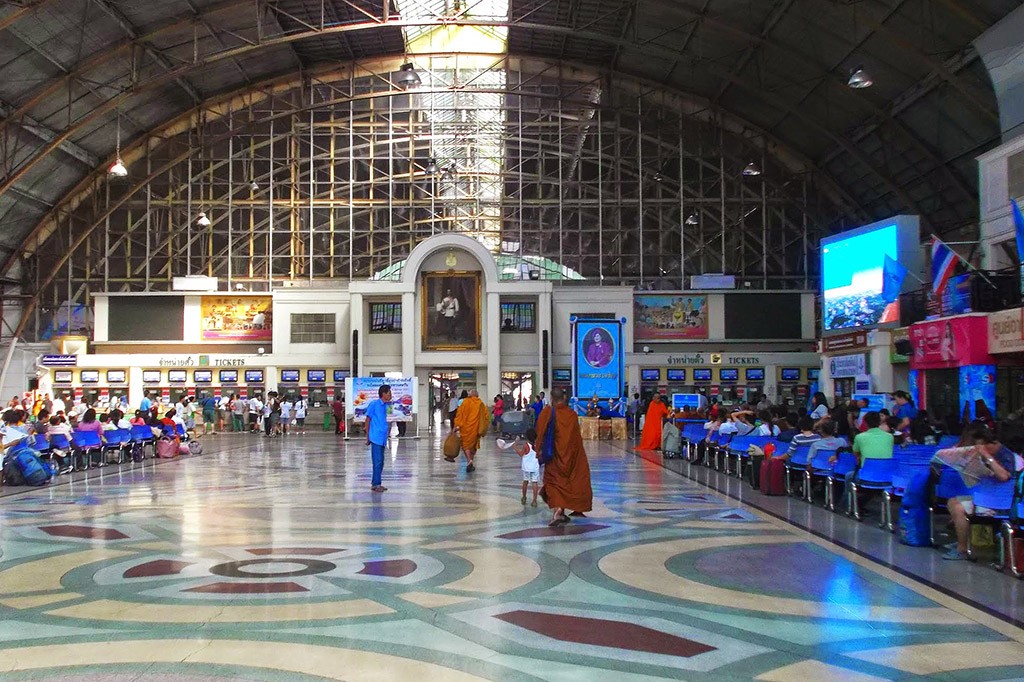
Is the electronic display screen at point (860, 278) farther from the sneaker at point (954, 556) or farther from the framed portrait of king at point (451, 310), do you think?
the sneaker at point (954, 556)

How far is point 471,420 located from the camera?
18828 millimetres

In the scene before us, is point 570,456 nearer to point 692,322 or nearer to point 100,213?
point 692,322

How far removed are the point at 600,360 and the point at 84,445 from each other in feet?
54.8

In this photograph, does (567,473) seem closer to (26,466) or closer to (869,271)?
(26,466)

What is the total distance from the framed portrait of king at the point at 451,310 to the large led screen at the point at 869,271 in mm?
13940

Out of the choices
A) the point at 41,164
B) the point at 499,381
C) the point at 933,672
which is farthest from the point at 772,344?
the point at 933,672

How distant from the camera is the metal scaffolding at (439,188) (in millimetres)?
41438

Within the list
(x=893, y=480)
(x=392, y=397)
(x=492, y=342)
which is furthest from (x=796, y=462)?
(x=492, y=342)

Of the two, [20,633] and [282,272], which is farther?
[282,272]

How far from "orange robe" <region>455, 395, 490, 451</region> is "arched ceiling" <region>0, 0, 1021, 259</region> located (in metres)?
16.7

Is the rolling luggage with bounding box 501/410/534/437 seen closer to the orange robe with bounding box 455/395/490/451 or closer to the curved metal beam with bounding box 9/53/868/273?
→ the orange robe with bounding box 455/395/490/451

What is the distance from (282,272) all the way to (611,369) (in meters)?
18.2

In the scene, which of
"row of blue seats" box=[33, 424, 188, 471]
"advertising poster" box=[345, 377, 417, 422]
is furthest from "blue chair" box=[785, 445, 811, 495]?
"advertising poster" box=[345, 377, 417, 422]

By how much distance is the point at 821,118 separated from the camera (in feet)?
122
